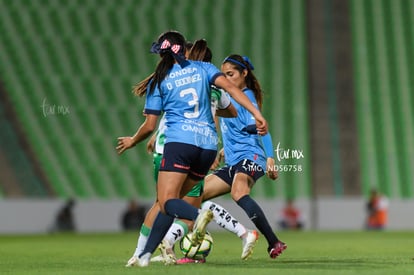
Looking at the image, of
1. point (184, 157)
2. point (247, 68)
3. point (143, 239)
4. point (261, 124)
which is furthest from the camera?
point (247, 68)

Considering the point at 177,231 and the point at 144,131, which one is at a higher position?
the point at 144,131

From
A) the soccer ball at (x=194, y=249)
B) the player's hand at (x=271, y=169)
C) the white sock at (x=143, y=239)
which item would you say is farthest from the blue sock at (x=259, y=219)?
the white sock at (x=143, y=239)

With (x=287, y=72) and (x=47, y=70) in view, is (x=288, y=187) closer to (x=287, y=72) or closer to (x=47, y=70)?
(x=287, y=72)

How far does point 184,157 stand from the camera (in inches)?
303

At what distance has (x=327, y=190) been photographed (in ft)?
82.8

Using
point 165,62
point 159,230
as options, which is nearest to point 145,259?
point 159,230

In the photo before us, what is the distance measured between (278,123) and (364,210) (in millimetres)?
3453

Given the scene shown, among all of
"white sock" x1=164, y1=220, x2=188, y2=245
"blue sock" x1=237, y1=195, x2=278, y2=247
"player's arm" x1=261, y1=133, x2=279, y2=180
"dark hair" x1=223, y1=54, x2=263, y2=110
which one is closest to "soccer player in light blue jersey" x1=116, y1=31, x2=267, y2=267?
"white sock" x1=164, y1=220, x2=188, y2=245

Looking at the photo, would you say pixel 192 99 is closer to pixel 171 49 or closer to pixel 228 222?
pixel 171 49

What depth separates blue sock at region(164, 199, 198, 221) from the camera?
7.52 meters

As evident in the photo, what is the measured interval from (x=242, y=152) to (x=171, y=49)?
6.16 ft

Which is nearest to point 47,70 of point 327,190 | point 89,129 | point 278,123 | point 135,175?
point 89,129

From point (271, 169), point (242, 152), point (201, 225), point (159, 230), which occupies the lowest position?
point (159, 230)

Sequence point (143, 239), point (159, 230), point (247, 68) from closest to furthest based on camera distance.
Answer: point (159, 230)
point (143, 239)
point (247, 68)
